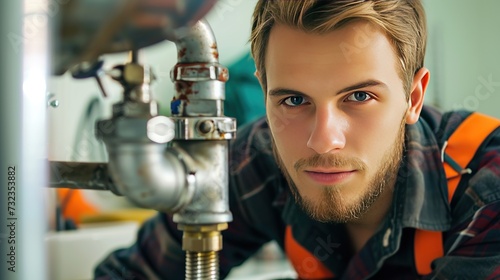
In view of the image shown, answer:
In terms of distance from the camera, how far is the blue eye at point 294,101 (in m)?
0.61

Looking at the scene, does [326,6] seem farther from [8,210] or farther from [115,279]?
[115,279]

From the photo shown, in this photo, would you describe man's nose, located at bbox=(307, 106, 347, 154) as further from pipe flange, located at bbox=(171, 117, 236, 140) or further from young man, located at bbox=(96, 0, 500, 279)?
pipe flange, located at bbox=(171, 117, 236, 140)

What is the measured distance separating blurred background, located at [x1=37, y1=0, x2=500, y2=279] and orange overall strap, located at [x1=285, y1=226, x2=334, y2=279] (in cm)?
27

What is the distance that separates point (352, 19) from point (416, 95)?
6.8 inches

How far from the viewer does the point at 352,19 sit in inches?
22.1

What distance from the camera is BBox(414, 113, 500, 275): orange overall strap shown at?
650 mm

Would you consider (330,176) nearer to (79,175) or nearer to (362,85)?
(362,85)

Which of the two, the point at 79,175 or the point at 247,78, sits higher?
the point at 247,78

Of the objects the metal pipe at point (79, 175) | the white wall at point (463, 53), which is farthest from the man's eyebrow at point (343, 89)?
the white wall at point (463, 53)

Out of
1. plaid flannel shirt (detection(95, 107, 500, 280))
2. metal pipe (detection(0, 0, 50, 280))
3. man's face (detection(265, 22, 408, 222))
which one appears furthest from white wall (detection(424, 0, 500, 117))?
metal pipe (detection(0, 0, 50, 280))

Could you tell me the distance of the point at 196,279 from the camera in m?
0.49

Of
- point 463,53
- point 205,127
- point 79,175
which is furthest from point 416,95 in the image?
point 463,53

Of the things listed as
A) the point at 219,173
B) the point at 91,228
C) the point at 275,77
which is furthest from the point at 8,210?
the point at 91,228

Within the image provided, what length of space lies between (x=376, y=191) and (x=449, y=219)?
0.09 meters
